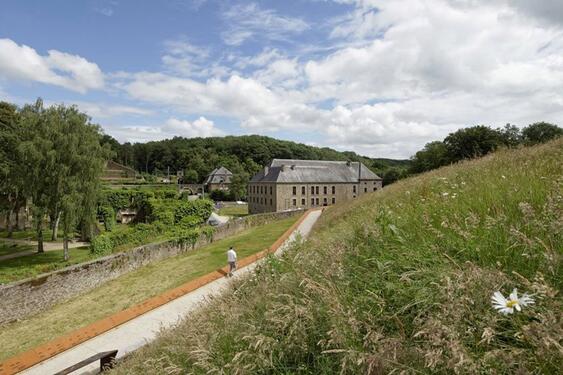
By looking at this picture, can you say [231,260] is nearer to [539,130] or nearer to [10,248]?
[10,248]

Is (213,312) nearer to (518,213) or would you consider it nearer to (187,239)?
(518,213)

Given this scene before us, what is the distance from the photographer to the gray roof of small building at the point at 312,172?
49.7 meters

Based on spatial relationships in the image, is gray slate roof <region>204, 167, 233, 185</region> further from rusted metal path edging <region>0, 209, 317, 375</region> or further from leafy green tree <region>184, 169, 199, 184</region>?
rusted metal path edging <region>0, 209, 317, 375</region>

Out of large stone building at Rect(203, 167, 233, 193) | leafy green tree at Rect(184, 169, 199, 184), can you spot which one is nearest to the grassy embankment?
large stone building at Rect(203, 167, 233, 193)

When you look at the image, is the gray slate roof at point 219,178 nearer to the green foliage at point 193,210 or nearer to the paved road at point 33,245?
the green foliage at point 193,210

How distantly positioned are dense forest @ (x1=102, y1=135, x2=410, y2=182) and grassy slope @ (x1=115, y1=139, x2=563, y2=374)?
101 meters

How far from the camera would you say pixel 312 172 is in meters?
52.1

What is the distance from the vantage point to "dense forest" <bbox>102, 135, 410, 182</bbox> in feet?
370

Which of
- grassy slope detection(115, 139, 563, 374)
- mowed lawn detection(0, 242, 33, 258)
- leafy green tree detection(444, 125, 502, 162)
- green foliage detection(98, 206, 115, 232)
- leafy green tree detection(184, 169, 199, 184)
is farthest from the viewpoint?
leafy green tree detection(184, 169, 199, 184)

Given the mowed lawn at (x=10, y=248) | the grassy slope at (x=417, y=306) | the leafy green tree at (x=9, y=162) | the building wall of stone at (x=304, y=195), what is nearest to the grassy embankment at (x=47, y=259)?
the mowed lawn at (x=10, y=248)

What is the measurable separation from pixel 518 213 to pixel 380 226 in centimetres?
154

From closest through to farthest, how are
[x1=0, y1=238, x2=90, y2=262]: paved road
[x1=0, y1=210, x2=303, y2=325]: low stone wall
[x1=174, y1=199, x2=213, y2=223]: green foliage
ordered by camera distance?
1. [x1=0, y1=210, x2=303, y2=325]: low stone wall
2. [x1=0, y1=238, x2=90, y2=262]: paved road
3. [x1=174, y1=199, x2=213, y2=223]: green foliage

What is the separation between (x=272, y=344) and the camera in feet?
9.11

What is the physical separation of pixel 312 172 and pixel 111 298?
41.4 meters
